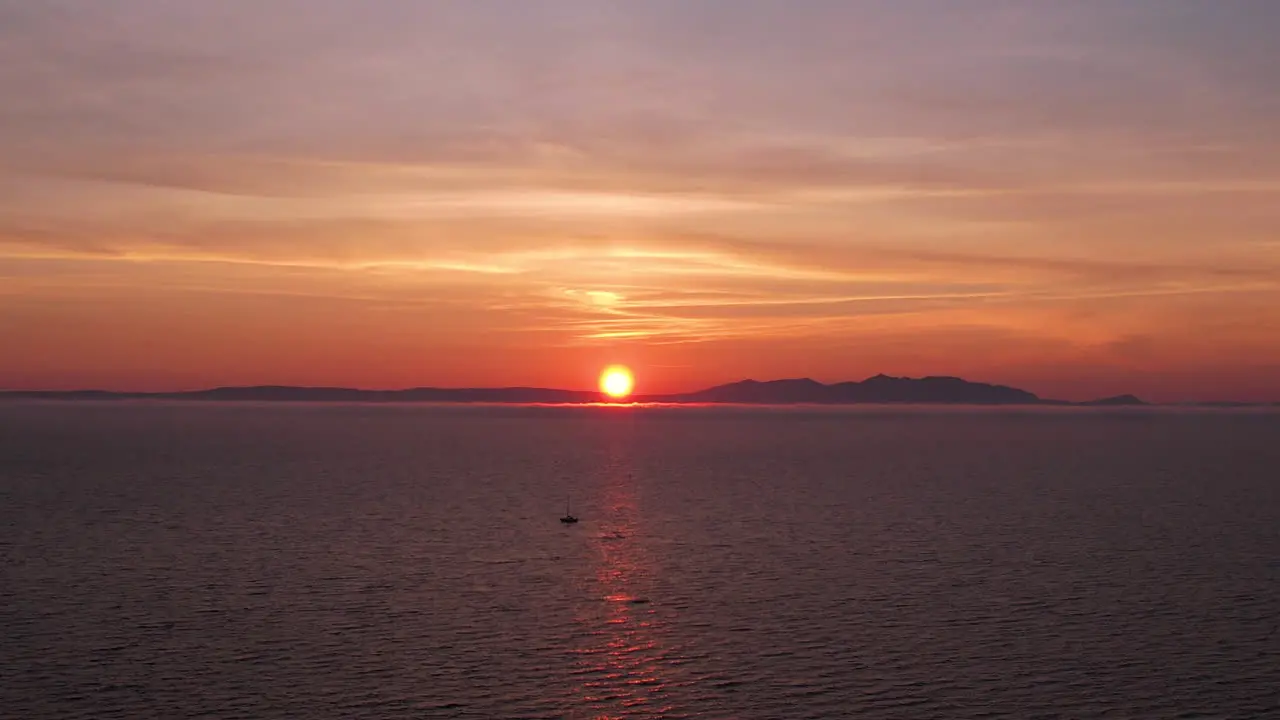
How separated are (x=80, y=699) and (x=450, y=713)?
45.7ft

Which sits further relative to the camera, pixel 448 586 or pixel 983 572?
pixel 983 572

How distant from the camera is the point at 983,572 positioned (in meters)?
73.2

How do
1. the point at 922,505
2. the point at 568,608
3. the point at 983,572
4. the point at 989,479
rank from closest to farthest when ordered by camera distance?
1. the point at 568,608
2. the point at 983,572
3. the point at 922,505
4. the point at 989,479

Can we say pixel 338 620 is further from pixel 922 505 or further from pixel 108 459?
pixel 108 459

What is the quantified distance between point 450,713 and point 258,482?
10792 cm

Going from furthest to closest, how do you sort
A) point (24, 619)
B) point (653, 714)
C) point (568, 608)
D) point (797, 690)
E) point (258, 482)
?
point (258, 482), point (568, 608), point (24, 619), point (797, 690), point (653, 714)

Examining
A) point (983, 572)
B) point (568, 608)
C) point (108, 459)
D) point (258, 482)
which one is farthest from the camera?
point (108, 459)

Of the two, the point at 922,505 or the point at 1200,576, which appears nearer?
the point at 1200,576

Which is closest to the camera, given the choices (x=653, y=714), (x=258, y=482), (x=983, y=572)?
(x=653, y=714)

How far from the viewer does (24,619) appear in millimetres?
56531

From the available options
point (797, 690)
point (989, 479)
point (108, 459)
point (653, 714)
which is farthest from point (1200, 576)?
point (108, 459)

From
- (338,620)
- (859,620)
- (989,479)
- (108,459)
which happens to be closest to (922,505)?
(989,479)

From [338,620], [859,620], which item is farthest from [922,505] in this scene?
[338,620]

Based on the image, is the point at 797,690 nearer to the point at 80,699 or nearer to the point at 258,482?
the point at 80,699
